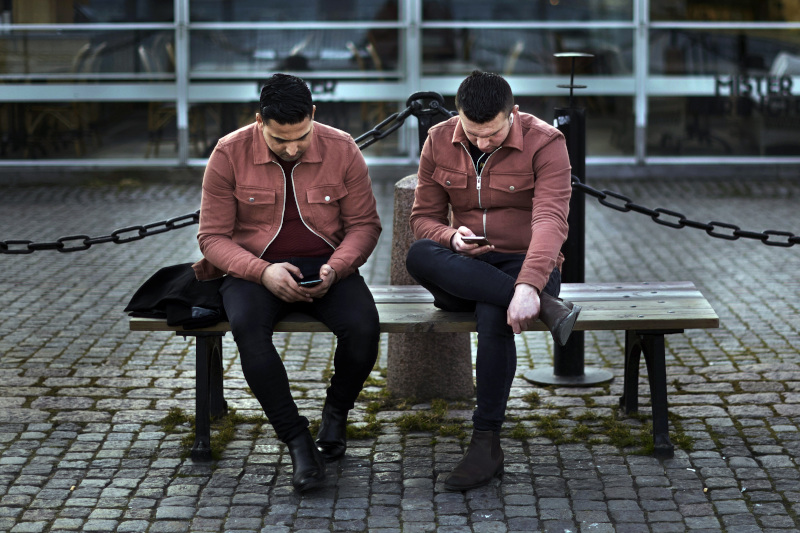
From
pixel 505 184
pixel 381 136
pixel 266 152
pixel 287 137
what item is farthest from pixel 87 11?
pixel 505 184

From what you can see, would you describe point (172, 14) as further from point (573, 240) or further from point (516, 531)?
point (516, 531)

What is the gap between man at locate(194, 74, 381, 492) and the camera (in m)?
4.37

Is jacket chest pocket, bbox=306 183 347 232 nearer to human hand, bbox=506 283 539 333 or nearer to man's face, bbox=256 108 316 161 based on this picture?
man's face, bbox=256 108 316 161

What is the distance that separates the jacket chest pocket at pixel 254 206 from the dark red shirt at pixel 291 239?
0.21 ft

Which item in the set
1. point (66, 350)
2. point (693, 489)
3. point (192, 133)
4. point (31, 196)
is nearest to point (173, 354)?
point (66, 350)

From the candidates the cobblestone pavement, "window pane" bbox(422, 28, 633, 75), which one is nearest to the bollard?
the cobblestone pavement

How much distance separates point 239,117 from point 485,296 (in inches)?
388

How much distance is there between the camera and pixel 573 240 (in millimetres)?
5551

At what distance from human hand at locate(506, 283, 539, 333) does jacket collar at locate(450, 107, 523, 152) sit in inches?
23.9

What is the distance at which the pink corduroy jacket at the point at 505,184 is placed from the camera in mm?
4578

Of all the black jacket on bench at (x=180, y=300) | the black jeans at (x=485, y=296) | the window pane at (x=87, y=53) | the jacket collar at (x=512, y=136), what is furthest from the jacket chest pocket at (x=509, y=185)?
the window pane at (x=87, y=53)

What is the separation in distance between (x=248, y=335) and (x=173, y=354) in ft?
6.50

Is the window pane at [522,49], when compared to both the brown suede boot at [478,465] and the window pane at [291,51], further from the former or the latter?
the brown suede boot at [478,465]

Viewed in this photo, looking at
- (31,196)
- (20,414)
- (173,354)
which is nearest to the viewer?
(20,414)
